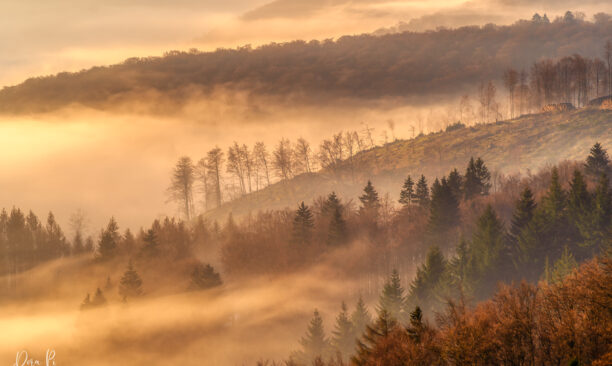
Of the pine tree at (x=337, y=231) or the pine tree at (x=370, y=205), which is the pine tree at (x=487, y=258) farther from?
the pine tree at (x=370, y=205)

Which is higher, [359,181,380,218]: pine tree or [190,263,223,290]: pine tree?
[359,181,380,218]: pine tree

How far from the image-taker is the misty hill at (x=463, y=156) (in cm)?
16212

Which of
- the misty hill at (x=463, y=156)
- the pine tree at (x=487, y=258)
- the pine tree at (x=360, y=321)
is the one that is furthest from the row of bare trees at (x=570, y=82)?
the pine tree at (x=360, y=321)

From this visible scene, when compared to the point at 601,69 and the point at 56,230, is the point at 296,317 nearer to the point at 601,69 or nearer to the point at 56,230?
the point at 56,230

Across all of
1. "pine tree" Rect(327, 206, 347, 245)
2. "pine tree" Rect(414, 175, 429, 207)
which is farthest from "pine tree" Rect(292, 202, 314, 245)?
"pine tree" Rect(414, 175, 429, 207)

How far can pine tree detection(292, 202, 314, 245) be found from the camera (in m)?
130

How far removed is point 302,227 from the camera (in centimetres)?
13025

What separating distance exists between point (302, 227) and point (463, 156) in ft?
235

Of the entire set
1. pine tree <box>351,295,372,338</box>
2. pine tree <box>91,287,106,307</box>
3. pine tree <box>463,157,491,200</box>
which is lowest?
pine tree <box>351,295,372,338</box>

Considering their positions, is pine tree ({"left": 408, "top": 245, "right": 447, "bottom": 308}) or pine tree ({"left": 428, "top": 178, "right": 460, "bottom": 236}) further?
pine tree ({"left": 428, "top": 178, "right": 460, "bottom": 236})

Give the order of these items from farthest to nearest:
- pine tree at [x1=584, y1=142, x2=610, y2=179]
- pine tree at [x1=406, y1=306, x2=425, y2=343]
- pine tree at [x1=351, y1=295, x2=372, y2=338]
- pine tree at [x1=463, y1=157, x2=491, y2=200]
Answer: pine tree at [x1=463, y1=157, x2=491, y2=200]
pine tree at [x1=584, y1=142, x2=610, y2=179]
pine tree at [x1=351, y1=295, x2=372, y2=338]
pine tree at [x1=406, y1=306, x2=425, y2=343]

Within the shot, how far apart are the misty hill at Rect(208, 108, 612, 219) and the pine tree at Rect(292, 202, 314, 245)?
4558cm

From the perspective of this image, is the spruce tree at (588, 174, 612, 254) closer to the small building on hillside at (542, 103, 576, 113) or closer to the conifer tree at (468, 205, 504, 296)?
the conifer tree at (468, 205, 504, 296)

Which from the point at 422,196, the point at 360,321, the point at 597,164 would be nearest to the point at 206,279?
the point at 360,321
